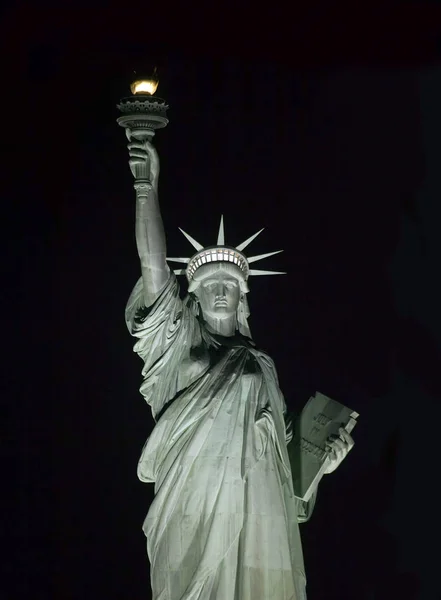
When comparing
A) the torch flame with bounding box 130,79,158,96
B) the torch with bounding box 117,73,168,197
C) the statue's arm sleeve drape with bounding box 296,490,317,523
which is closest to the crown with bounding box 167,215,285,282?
the torch with bounding box 117,73,168,197

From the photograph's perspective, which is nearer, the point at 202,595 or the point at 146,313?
the point at 202,595

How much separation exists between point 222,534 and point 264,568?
1.50 feet

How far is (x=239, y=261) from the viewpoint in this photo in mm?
16406

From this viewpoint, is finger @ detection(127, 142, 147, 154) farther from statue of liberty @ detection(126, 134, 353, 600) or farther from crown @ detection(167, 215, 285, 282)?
crown @ detection(167, 215, 285, 282)

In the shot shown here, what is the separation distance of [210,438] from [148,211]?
2.08 meters

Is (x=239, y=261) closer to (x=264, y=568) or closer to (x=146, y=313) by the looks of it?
(x=146, y=313)

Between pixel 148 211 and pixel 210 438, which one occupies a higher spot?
pixel 148 211

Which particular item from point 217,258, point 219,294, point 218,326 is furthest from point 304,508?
point 217,258

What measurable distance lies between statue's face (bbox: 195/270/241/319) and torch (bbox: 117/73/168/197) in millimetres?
1118

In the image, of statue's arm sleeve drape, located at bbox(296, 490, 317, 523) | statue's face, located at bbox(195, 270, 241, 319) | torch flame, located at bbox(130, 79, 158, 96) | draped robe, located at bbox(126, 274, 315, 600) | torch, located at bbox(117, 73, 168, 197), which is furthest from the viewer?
statue's face, located at bbox(195, 270, 241, 319)

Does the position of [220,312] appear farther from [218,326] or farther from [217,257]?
[217,257]

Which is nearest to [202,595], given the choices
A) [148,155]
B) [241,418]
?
[241,418]

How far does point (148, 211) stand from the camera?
15.8 metres

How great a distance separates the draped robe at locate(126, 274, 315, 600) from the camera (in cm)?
1504
